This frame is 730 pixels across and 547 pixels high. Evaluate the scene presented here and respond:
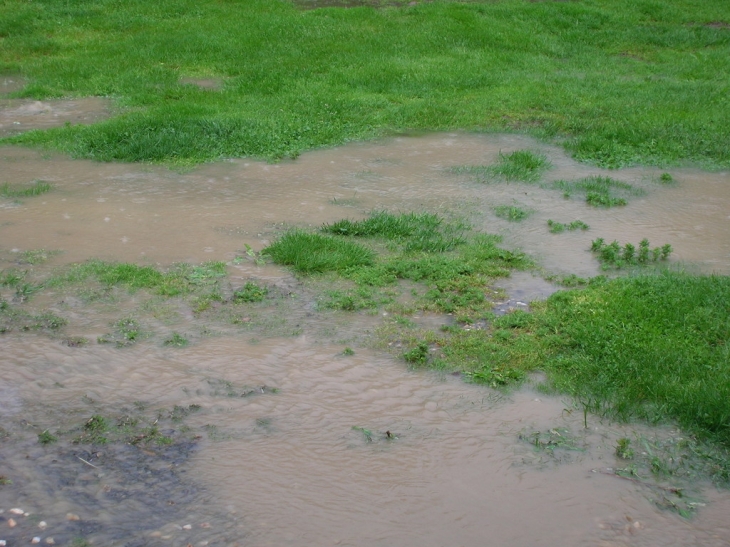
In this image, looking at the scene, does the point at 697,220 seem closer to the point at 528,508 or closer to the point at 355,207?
the point at 355,207

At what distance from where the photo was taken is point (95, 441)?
15.2 ft

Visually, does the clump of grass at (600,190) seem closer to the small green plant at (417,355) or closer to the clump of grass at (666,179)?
the clump of grass at (666,179)

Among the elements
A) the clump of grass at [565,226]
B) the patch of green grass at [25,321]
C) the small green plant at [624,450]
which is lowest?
the small green plant at [624,450]

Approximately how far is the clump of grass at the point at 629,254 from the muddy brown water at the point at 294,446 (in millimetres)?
131

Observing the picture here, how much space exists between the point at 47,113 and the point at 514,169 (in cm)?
646

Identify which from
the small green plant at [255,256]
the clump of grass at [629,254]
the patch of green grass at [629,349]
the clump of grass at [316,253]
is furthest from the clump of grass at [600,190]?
the small green plant at [255,256]

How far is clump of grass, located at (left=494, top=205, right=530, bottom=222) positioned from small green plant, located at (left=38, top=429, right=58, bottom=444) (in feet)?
16.2

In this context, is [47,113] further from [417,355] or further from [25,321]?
[417,355]

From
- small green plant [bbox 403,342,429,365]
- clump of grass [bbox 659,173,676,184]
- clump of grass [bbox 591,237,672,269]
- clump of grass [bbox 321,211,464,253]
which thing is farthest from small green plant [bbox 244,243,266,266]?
clump of grass [bbox 659,173,676,184]

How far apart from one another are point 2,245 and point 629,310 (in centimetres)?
526

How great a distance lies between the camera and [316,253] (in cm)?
702

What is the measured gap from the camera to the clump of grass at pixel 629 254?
23.4 feet

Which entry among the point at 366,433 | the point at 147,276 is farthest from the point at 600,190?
the point at 366,433

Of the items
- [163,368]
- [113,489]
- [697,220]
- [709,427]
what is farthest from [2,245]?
[697,220]
